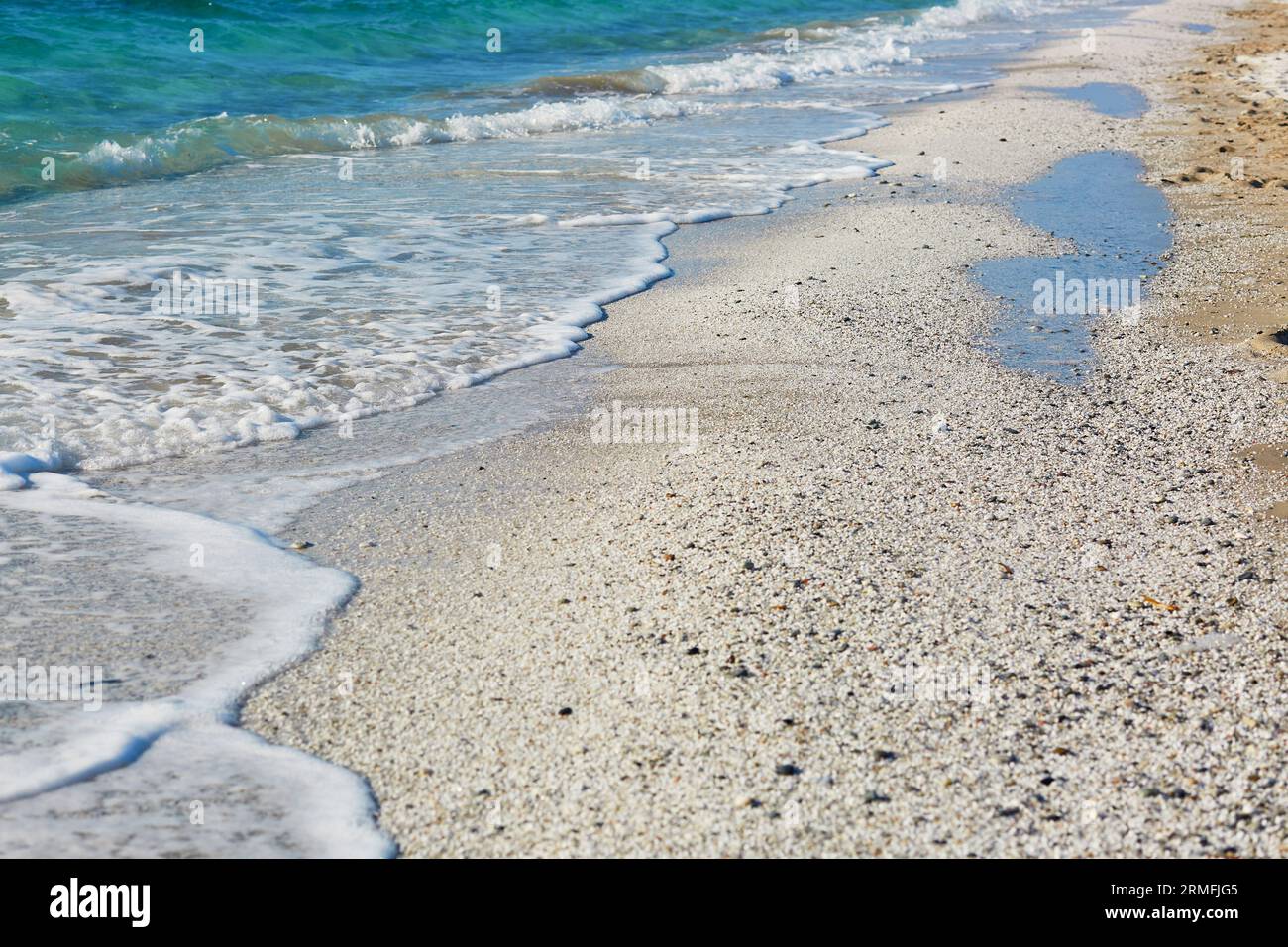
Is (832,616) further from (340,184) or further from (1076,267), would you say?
(340,184)

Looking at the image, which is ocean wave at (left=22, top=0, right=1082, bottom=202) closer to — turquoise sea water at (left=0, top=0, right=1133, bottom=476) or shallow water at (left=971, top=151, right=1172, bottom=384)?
turquoise sea water at (left=0, top=0, right=1133, bottom=476)

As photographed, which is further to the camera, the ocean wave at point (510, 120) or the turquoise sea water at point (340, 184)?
the ocean wave at point (510, 120)

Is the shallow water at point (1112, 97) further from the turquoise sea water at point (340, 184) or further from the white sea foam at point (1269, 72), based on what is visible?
the turquoise sea water at point (340, 184)

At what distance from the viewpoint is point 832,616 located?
127 inches

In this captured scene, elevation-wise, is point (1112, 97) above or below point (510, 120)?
Result: above

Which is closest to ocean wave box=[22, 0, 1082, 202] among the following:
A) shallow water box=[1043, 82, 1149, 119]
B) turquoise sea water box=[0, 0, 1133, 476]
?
turquoise sea water box=[0, 0, 1133, 476]

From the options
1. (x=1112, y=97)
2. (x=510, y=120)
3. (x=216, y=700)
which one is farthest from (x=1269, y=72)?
(x=216, y=700)

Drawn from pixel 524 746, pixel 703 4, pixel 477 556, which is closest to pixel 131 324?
pixel 477 556

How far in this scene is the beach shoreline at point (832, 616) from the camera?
251 cm

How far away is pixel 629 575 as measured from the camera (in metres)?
3.55

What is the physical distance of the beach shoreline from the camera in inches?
99.0

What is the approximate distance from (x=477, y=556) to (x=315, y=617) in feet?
1.85

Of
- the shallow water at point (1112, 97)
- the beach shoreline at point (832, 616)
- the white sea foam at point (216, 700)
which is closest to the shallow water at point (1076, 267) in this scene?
the beach shoreline at point (832, 616)

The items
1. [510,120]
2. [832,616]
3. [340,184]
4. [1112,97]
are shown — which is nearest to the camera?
[832,616]
